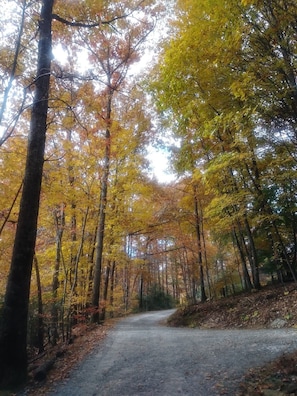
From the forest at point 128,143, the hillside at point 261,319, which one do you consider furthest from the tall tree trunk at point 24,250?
the hillside at point 261,319

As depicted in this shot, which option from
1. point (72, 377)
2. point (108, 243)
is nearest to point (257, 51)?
point (72, 377)

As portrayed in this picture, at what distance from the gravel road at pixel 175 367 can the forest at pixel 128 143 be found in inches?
49.1

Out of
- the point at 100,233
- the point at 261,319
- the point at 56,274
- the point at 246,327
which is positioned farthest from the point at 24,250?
the point at 261,319

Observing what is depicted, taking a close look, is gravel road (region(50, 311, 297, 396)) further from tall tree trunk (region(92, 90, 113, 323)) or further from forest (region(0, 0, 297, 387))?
tall tree trunk (region(92, 90, 113, 323))

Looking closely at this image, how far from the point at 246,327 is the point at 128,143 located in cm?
833

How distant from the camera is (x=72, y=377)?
4.42 m

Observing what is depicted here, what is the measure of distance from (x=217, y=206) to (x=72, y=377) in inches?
255

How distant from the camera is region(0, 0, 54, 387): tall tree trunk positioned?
4.12 m

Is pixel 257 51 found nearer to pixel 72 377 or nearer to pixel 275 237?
pixel 72 377

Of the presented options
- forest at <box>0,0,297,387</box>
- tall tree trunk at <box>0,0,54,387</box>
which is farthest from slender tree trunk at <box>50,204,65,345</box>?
tall tree trunk at <box>0,0,54,387</box>

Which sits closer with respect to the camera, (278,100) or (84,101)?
(278,100)

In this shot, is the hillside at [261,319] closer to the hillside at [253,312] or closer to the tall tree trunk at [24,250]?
the hillside at [253,312]

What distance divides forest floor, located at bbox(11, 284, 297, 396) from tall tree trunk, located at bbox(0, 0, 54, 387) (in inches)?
18.7

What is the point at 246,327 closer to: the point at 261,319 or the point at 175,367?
the point at 261,319
